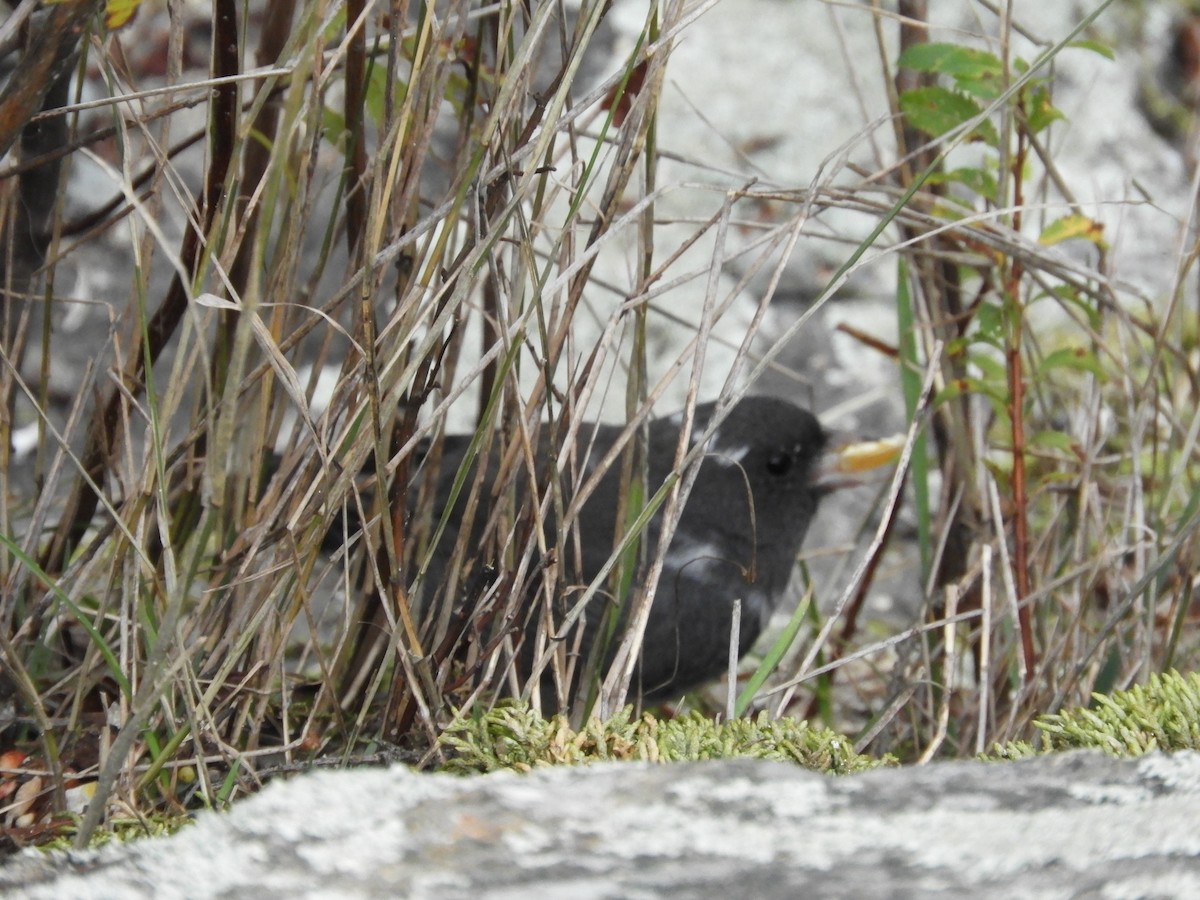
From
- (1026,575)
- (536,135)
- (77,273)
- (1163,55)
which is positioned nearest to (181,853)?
(536,135)

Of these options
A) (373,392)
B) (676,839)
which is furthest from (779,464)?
(676,839)

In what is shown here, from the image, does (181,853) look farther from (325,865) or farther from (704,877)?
(704,877)

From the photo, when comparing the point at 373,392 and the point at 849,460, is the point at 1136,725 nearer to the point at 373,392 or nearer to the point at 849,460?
the point at 373,392

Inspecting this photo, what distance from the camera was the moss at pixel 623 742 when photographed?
1.37 metres

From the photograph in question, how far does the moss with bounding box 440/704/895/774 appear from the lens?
1372mm

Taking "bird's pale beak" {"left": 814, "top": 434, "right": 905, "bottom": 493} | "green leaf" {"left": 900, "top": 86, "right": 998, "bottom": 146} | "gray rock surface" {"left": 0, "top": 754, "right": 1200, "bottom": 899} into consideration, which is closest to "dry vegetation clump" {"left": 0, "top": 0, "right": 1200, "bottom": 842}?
"green leaf" {"left": 900, "top": 86, "right": 998, "bottom": 146}

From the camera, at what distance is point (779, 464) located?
2.81 metres

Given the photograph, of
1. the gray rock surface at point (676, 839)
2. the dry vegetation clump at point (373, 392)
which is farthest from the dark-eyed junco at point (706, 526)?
the gray rock surface at point (676, 839)

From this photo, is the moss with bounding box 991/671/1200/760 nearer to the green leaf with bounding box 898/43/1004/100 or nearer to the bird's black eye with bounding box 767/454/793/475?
the green leaf with bounding box 898/43/1004/100

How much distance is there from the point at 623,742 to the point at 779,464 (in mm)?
1503

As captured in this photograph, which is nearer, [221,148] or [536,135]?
[536,135]

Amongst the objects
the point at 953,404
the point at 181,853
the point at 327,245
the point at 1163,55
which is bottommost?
the point at 181,853

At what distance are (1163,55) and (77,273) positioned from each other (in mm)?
3630

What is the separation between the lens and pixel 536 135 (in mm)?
1448
